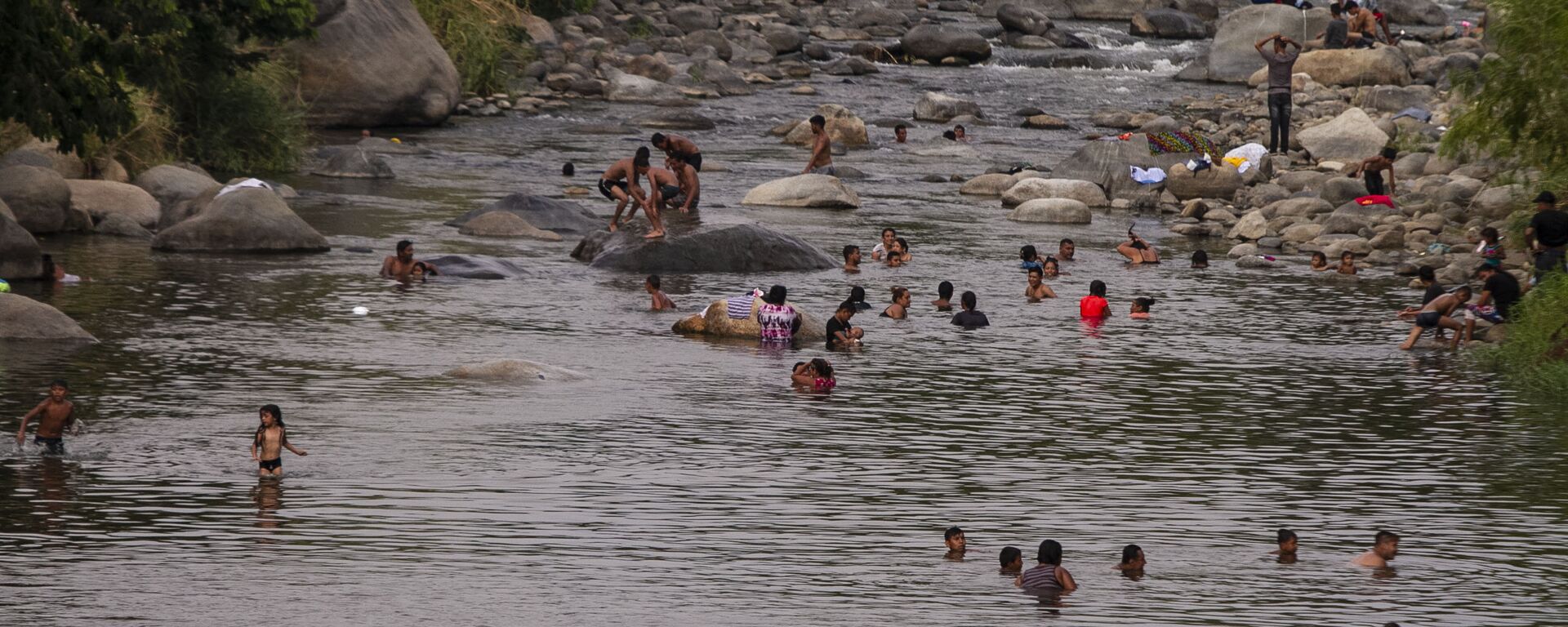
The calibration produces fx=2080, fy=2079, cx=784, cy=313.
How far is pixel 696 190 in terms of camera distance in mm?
29156

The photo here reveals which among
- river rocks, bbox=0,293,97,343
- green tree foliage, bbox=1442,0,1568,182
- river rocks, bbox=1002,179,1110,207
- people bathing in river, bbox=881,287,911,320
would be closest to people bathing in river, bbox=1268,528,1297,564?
people bathing in river, bbox=881,287,911,320

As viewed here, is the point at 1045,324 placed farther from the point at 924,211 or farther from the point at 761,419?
the point at 924,211

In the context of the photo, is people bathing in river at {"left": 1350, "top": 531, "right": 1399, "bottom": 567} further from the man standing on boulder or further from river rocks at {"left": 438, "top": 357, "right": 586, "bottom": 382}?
the man standing on boulder

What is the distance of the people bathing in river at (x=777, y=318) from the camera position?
21656 mm

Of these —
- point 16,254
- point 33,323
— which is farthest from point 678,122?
point 33,323

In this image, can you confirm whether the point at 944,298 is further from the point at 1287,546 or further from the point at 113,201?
the point at 113,201

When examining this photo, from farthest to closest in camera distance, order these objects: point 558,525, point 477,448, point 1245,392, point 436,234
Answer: point 436,234, point 1245,392, point 477,448, point 558,525

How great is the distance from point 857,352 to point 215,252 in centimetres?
938

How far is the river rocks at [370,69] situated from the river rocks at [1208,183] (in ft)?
48.1

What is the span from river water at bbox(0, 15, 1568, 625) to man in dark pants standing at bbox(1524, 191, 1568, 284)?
1.91 meters

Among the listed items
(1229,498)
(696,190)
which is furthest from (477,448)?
(696,190)

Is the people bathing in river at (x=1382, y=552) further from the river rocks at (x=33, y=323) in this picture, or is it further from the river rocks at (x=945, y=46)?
the river rocks at (x=945, y=46)

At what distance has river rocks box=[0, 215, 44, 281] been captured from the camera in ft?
75.6

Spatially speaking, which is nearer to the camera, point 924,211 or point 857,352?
point 857,352
